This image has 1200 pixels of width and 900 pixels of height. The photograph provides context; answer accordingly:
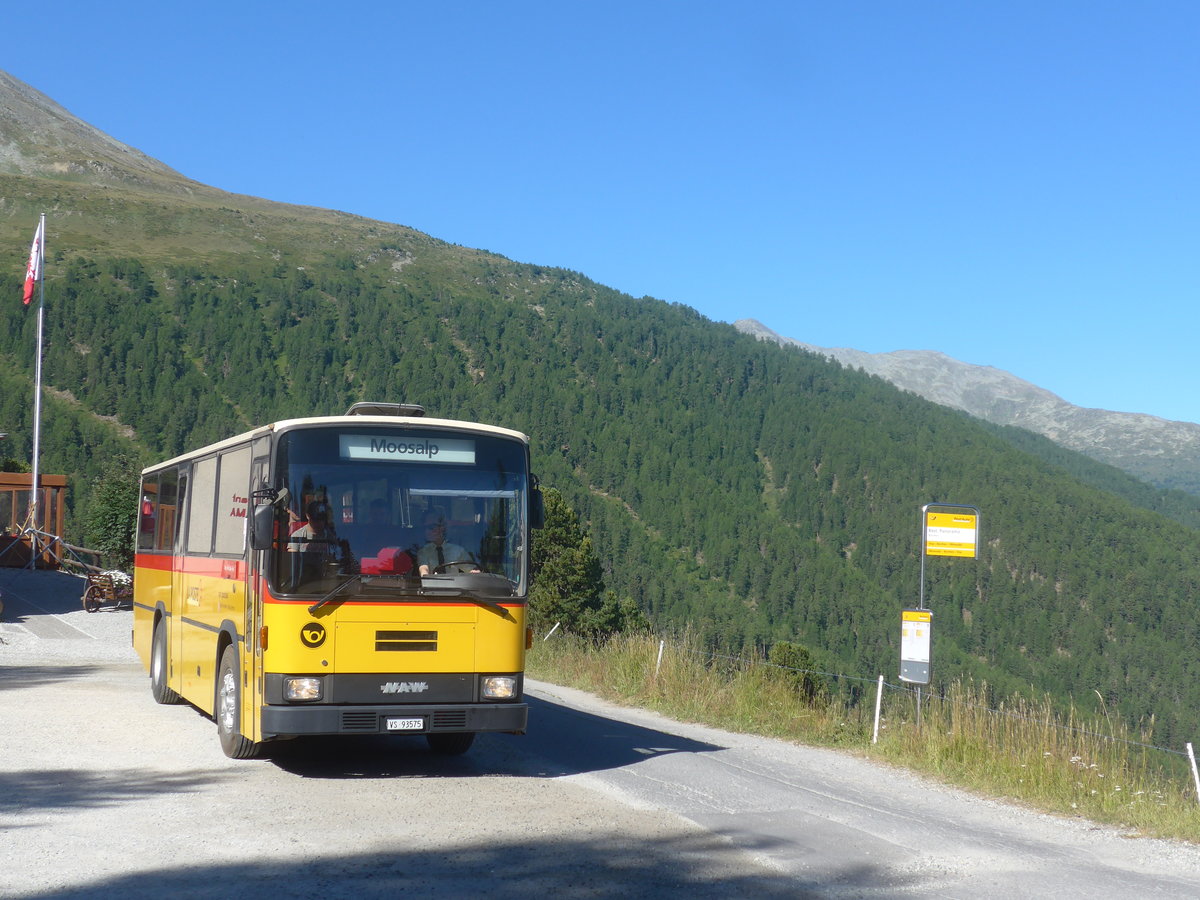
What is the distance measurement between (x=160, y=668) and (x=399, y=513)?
6124mm

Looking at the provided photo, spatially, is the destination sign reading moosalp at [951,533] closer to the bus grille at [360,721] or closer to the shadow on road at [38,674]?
the bus grille at [360,721]

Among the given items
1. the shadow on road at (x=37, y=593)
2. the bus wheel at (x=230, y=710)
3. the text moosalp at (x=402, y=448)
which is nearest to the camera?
the text moosalp at (x=402, y=448)

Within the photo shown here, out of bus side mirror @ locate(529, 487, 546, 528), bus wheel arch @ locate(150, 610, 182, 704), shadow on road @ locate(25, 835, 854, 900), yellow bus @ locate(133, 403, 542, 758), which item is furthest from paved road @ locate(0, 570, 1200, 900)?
bus side mirror @ locate(529, 487, 546, 528)

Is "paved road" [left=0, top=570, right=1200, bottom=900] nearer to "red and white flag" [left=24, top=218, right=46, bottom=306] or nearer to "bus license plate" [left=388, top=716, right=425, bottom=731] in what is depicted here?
"bus license plate" [left=388, top=716, right=425, bottom=731]

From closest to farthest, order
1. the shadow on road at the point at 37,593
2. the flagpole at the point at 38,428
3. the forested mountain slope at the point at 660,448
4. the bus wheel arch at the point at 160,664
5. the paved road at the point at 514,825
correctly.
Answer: the paved road at the point at 514,825, the bus wheel arch at the point at 160,664, the shadow on road at the point at 37,593, the flagpole at the point at 38,428, the forested mountain slope at the point at 660,448

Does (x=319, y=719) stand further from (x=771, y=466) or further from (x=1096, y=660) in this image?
(x=771, y=466)

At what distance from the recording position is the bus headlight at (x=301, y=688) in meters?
8.69

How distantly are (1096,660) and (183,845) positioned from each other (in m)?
144

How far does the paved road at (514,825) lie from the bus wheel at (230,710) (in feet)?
0.42

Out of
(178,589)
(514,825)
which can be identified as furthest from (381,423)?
(178,589)

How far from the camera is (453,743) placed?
10.7m

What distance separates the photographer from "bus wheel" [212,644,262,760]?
9664mm

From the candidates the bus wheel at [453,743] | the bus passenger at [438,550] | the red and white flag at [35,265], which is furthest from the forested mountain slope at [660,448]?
the bus passenger at [438,550]

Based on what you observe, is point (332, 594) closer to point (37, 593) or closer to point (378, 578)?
point (378, 578)
